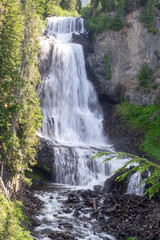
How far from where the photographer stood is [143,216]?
41.3 feet

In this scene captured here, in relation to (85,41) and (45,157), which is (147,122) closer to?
(45,157)

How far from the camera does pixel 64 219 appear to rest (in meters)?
12.6

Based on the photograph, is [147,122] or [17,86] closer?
[17,86]

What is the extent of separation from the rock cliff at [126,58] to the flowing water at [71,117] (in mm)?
2218

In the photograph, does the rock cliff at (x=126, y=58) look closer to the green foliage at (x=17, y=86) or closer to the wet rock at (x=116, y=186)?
the wet rock at (x=116, y=186)

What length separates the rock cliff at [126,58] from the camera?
104 ft

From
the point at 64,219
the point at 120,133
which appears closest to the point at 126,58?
the point at 120,133

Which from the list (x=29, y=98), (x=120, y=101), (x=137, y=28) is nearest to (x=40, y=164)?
(x=29, y=98)

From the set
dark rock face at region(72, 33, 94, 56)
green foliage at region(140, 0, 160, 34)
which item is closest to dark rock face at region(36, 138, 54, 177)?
dark rock face at region(72, 33, 94, 56)

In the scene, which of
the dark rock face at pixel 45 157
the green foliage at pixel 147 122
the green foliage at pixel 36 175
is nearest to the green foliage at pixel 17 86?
the green foliage at pixel 36 175

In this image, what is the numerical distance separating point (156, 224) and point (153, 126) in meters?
17.0

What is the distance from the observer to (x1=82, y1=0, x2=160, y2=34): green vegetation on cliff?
32.9m

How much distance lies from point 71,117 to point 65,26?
62.7ft

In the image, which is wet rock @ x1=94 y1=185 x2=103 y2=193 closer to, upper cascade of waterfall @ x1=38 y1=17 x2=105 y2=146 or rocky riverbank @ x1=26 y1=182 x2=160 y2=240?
rocky riverbank @ x1=26 y1=182 x2=160 y2=240
